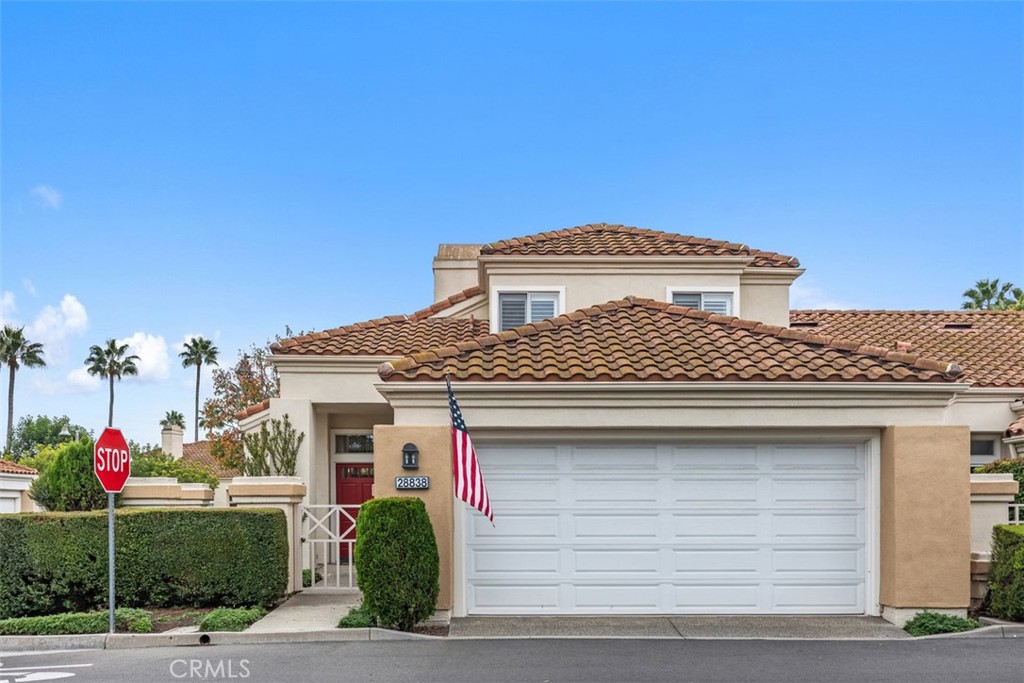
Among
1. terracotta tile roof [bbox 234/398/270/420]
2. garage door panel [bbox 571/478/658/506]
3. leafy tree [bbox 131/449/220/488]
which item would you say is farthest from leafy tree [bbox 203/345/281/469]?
garage door panel [bbox 571/478/658/506]

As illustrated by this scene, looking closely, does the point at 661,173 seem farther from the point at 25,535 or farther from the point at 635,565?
the point at 25,535

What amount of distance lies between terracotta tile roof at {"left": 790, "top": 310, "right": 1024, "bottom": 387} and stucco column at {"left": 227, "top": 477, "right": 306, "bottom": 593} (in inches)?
466

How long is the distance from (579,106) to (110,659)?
586 inches

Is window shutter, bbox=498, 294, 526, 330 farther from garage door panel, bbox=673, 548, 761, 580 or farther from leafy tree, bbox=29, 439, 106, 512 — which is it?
leafy tree, bbox=29, 439, 106, 512

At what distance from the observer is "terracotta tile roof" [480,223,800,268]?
1714cm

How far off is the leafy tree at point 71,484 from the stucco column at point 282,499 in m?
1.94

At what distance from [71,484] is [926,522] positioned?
1188 centimetres

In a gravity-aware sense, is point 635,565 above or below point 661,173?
below

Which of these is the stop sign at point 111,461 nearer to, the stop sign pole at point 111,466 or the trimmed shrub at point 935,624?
the stop sign pole at point 111,466

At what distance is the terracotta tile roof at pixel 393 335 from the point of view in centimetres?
1592

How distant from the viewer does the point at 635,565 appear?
1111 cm

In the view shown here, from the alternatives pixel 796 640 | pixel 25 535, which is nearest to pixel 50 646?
pixel 25 535

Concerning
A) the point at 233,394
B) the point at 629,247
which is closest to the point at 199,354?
the point at 233,394

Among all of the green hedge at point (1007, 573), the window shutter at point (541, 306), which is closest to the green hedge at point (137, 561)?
the window shutter at point (541, 306)
